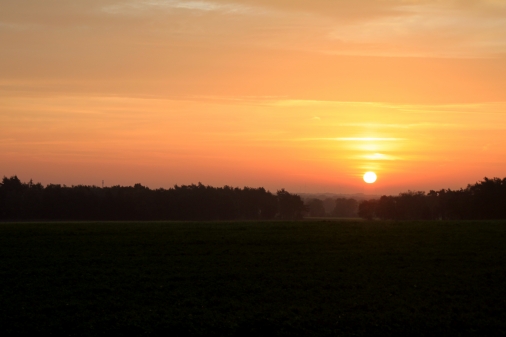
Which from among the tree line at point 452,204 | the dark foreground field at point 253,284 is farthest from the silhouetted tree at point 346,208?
the dark foreground field at point 253,284

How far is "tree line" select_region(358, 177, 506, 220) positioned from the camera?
2298 inches

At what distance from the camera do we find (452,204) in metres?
60.8

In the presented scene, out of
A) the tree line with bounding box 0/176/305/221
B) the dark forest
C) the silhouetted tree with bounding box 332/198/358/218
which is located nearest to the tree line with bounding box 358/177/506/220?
the dark forest

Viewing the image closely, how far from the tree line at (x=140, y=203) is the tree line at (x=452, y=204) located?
1851 cm

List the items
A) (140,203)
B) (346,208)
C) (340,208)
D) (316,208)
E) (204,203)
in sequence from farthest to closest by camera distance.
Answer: (316,208) < (340,208) < (346,208) < (204,203) < (140,203)

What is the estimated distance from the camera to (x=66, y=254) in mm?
26219

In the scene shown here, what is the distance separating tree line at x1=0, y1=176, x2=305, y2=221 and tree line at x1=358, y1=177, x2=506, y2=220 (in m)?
18.5

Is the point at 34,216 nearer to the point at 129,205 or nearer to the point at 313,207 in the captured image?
the point at 129,205

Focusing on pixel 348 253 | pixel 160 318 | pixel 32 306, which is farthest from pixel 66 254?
pixel 348 253

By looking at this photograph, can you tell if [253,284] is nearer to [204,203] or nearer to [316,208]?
[204,203]

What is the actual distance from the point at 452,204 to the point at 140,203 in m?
41.2

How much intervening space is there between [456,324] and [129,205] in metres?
63.4

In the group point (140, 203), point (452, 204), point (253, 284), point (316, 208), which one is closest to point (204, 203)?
point (140, 203)

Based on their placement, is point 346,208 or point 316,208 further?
point 316,208
